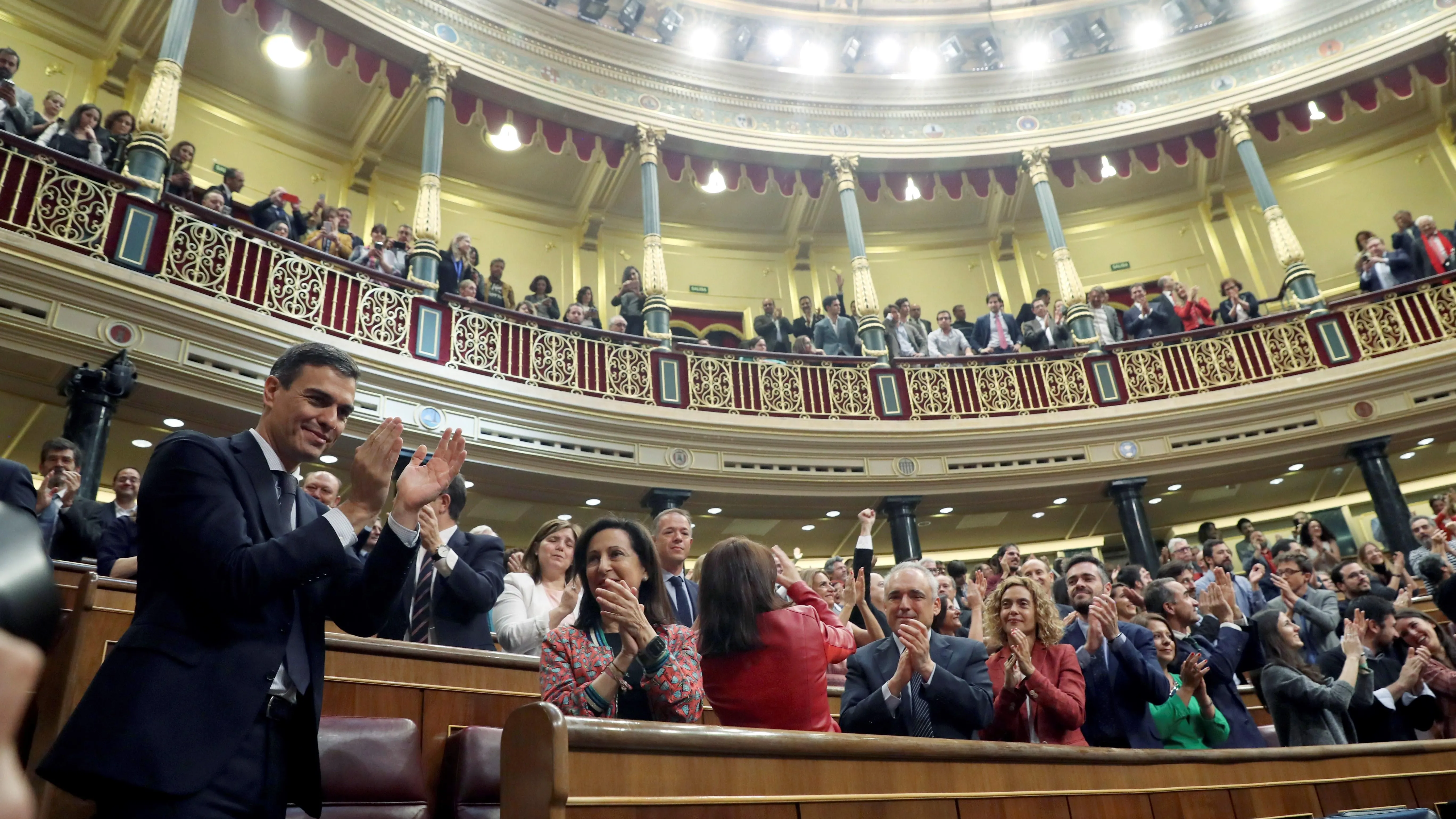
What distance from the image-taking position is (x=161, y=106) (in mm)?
6266

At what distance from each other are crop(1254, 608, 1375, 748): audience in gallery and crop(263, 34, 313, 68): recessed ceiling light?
26.9ft

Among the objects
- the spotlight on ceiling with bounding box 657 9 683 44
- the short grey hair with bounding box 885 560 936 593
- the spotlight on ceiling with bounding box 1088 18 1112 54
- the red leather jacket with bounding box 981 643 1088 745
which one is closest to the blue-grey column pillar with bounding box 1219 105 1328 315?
the spotlight on ceiling with bounding box 1088 18 1112 54

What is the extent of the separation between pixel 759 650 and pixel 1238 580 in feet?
15.7

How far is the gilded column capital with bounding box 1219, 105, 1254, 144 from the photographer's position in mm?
10031

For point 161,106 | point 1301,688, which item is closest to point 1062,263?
point 1301,688

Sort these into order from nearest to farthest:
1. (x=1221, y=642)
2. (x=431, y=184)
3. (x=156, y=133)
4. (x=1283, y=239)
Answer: (x=1221, y=642)
(x=156, y=133)
(x=431, y=184)
(x=1283, y=239)

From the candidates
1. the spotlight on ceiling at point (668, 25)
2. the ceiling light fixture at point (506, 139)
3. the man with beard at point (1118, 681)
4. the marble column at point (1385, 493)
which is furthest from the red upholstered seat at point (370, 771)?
the spotlight on ceiling at point (668, 25)

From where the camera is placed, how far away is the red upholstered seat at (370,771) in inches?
82.0

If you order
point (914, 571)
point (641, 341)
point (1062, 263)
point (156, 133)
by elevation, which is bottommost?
point (914, 571)

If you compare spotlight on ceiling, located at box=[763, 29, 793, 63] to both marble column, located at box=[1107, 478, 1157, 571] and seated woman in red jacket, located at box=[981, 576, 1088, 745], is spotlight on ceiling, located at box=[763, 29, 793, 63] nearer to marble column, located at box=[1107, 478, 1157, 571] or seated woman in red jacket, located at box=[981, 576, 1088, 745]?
marble column, located at box=[1107, 478, 1157, 571]

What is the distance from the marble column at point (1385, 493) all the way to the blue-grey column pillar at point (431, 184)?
26.9 feet

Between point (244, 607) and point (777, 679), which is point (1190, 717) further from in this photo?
point (244, 607)

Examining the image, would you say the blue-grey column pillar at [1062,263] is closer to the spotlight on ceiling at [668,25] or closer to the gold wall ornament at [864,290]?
the gold wall ornament at [864,290]

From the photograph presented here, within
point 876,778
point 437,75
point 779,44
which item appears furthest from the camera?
point 779,44
